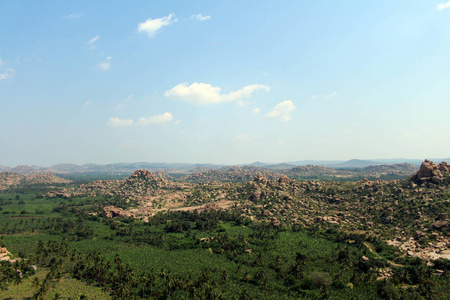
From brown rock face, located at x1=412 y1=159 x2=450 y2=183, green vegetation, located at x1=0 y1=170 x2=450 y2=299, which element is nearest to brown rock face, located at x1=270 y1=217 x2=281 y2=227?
green vegetation, located at x1=0 y1=170 x2=450 y2=299

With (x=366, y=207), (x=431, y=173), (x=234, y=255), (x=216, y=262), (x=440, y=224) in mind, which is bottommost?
(x=216, y=262)

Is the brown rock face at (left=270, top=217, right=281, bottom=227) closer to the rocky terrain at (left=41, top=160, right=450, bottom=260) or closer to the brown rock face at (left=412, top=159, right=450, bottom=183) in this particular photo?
the rocky terrain at (left=41, top=160, right=450, bottom=260)

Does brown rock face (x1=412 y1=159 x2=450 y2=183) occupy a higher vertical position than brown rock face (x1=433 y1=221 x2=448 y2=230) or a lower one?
higher

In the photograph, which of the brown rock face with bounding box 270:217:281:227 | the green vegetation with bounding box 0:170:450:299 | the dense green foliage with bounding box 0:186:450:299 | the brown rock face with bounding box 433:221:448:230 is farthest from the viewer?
the brown rock face with bounding box 270:217:281:227

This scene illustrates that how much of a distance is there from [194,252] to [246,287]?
1374 inches

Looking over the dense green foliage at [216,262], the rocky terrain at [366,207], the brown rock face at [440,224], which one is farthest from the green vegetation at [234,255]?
the brown rock face at [440,224]

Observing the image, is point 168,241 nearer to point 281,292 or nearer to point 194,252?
point 194,252

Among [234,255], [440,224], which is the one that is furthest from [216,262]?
[440,224]

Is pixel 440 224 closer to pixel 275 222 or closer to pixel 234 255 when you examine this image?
pixel 275 222

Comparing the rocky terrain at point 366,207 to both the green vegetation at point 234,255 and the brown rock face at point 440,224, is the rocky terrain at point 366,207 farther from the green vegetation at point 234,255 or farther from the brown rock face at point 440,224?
the green vegetation at point 234,255

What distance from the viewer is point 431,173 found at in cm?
11844

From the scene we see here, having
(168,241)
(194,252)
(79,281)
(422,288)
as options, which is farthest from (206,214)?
(422,288)

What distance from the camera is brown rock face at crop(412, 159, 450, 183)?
116581 mm

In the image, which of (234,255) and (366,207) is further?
(366,207)
